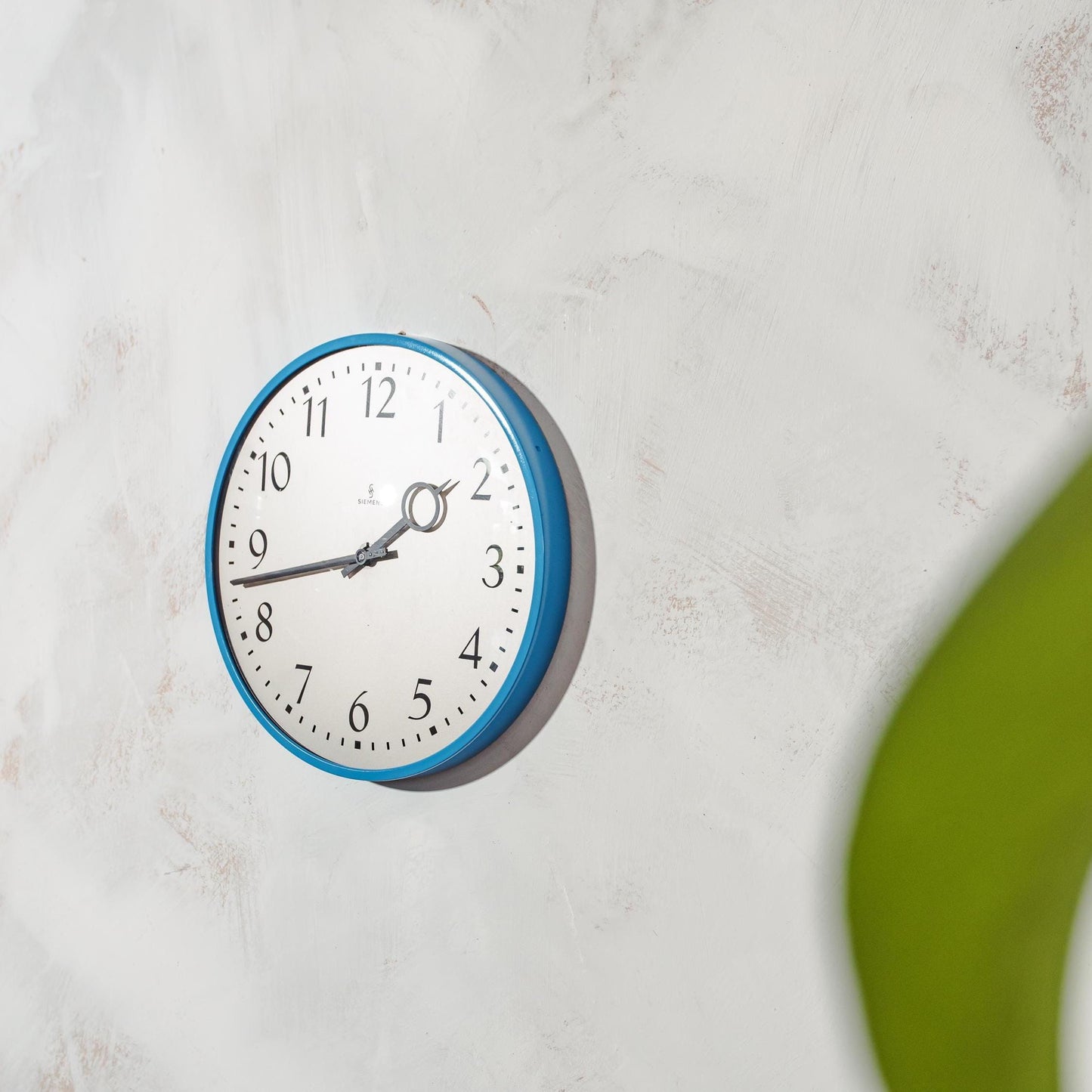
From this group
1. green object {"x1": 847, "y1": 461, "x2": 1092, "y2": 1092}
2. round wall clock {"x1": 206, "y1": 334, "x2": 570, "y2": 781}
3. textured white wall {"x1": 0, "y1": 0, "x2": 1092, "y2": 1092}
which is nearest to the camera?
green object {"x1": 847, "y1": 461, "x2": 1092, "y2": 1092}

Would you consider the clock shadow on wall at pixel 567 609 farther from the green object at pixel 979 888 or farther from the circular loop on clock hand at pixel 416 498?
the green object at pixel 979 888

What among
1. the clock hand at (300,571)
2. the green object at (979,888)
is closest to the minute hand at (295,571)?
the clock hand at (300,571)

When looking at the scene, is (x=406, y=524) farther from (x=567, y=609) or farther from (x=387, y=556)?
(x=567, y=609)

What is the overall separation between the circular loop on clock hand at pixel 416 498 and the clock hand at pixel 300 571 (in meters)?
0.04

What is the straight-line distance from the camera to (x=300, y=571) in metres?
1.02

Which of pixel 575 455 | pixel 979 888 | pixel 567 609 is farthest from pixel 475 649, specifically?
pixel 979 888

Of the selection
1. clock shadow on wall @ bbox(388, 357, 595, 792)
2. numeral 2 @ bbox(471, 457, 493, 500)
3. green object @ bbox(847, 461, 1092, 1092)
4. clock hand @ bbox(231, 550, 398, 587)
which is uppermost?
clock hand @ bbox(231, 550, 398, 587)

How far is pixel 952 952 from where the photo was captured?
27.8 inches

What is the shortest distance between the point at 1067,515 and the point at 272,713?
2.93 feet

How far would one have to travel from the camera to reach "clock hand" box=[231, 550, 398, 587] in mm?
971

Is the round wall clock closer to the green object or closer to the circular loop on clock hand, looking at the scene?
the circular loop on clock hand

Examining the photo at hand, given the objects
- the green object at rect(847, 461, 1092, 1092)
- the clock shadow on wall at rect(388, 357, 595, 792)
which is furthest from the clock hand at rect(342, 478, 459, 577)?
the green object at rect(847, 461, 1092, 1092)

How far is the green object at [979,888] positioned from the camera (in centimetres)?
57

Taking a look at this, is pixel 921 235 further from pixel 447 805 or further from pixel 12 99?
pixel 12 99
